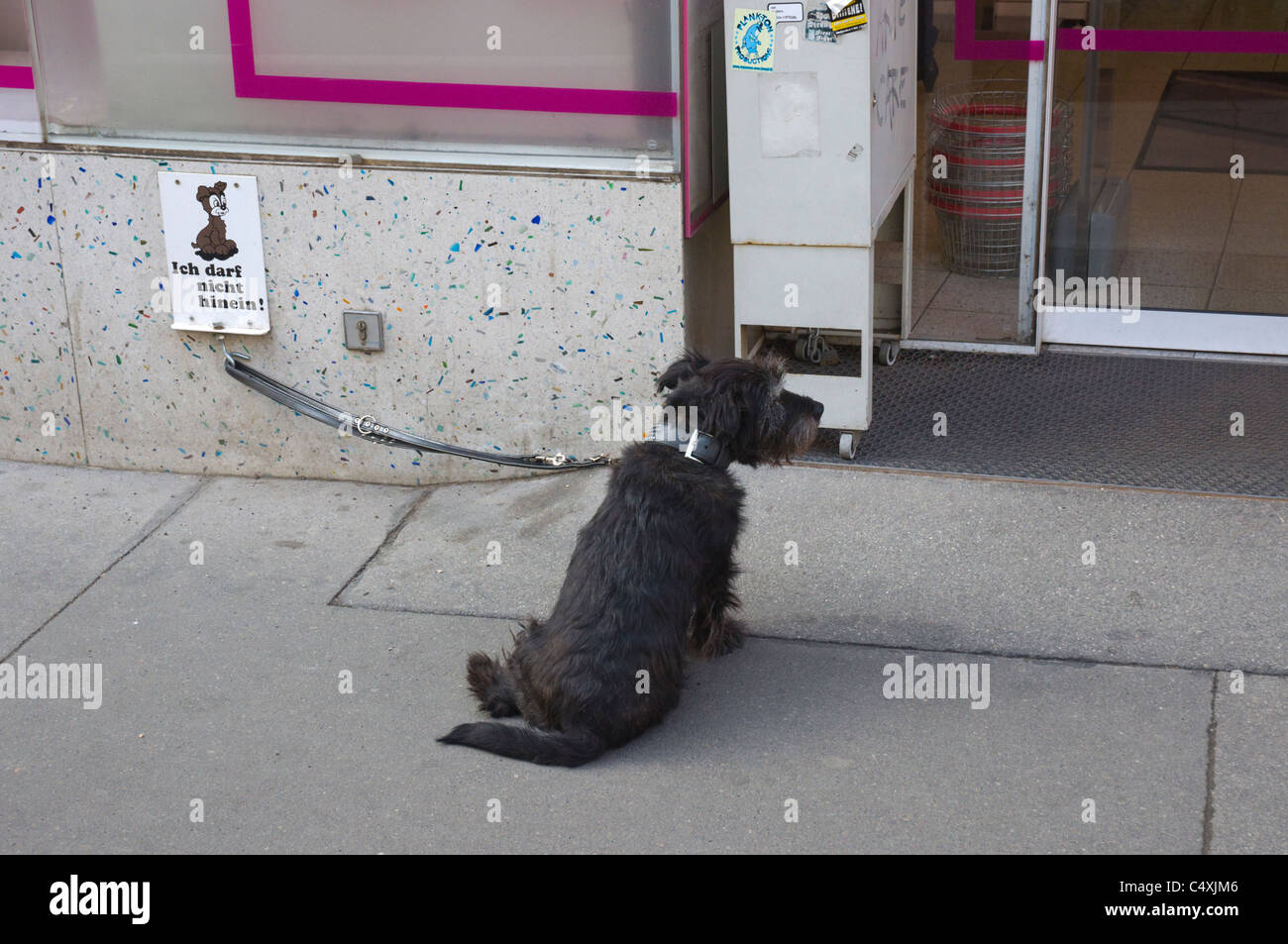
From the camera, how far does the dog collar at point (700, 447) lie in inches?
152

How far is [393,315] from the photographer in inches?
214

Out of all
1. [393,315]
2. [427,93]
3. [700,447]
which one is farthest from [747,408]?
[427,93]

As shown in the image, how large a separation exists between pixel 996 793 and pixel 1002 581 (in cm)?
111

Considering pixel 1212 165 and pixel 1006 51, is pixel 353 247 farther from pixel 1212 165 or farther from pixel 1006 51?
pixel 1212 165

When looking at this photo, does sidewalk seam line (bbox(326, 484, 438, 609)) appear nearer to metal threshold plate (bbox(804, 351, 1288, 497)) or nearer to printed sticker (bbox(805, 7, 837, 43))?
metal threshold plate (bbox(804, 351, 1288, 497))

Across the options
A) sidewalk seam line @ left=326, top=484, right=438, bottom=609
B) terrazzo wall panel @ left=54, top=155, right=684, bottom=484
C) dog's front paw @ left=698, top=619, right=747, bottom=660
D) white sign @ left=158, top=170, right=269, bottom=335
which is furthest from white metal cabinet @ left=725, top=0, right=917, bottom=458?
white sign @ left=158, top=170, right=269, bottom=335

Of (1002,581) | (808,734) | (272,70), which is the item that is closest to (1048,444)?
(1002,581)

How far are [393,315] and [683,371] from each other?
1.91 m

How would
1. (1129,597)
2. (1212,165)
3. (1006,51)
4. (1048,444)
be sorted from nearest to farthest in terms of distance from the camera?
(1129,597), (1048,444), (1006,51), (1212,165)

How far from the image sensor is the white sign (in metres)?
5.41

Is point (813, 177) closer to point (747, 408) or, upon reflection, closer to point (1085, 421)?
point (747, 408)

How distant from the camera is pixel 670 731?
394cm

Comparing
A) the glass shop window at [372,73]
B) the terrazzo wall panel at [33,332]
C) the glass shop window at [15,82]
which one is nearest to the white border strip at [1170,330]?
the glass shop window at [372,73]

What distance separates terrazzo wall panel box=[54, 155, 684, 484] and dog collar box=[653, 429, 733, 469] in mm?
1368
